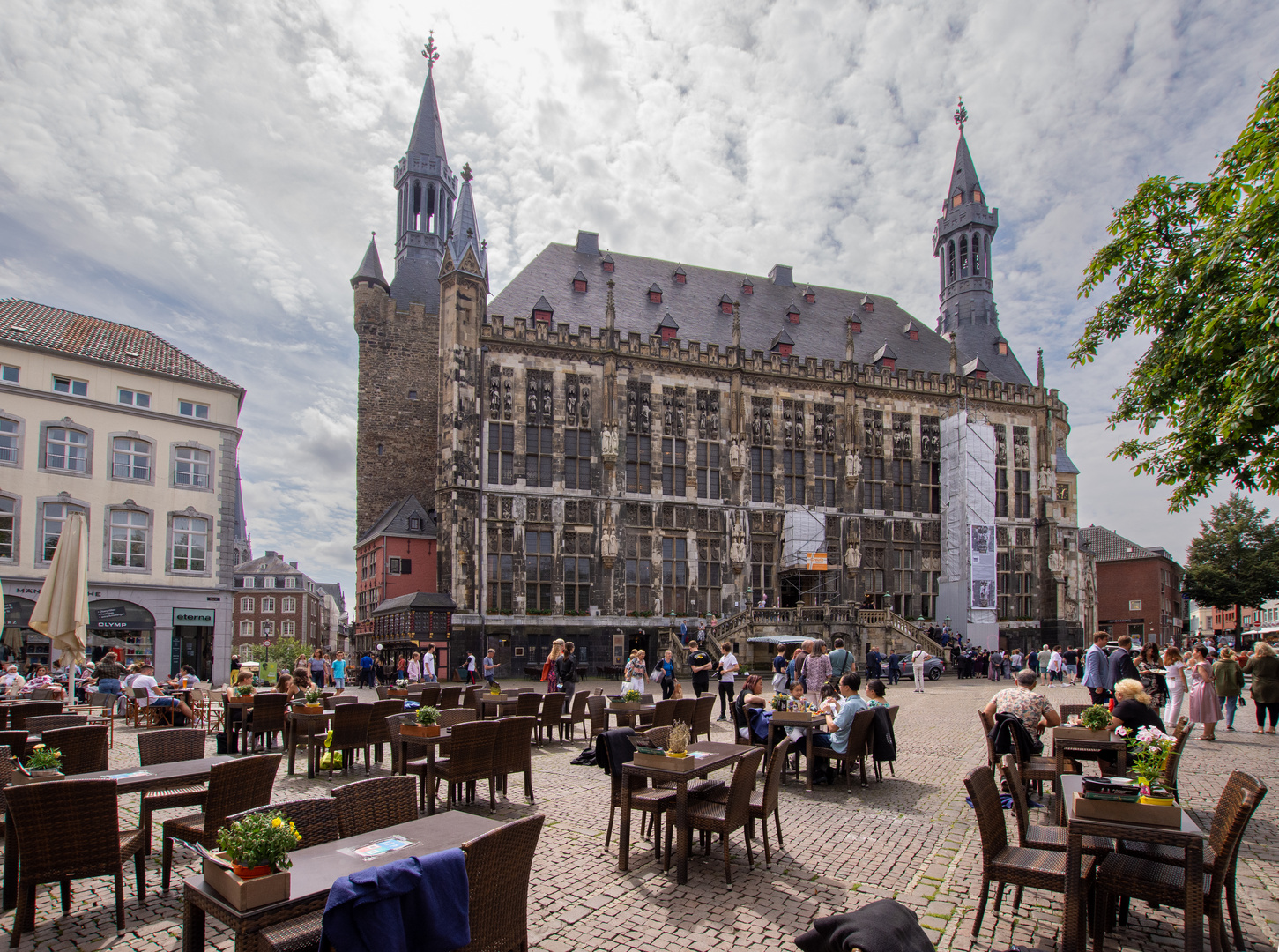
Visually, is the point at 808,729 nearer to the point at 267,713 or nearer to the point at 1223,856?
the point at 1223,856

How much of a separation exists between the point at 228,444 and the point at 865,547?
2755 centimetres

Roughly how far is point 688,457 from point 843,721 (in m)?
25.1

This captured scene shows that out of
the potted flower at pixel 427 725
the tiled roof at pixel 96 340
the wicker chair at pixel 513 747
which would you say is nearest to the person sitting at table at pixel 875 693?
the wicker chair at pixel 513 747

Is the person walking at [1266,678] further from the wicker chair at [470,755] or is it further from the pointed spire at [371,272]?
the pointed spire at [371,272]

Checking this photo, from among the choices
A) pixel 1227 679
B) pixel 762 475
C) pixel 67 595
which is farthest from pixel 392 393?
pixel 1227 679

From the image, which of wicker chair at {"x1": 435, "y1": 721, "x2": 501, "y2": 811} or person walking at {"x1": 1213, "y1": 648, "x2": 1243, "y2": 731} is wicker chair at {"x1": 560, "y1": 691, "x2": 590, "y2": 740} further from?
person walking at {"x1": 1213, "y1": 648, "x2": 1243, "y2": 731}

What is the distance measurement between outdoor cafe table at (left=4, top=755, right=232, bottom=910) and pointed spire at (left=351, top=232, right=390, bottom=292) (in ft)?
116

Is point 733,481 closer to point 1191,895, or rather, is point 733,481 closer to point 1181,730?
point 1181,730

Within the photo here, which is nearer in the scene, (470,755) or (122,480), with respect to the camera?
(470,755)

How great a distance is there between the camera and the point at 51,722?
9000 millimetres

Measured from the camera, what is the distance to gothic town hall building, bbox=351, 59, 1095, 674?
31594 millimetres

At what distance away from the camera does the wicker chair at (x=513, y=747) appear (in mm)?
8383

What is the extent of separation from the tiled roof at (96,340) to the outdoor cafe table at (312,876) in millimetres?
28726

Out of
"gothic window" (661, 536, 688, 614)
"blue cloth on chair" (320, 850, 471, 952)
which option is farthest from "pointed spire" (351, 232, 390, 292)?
"blue cloth on chair" (320, 850, 471, 952)
